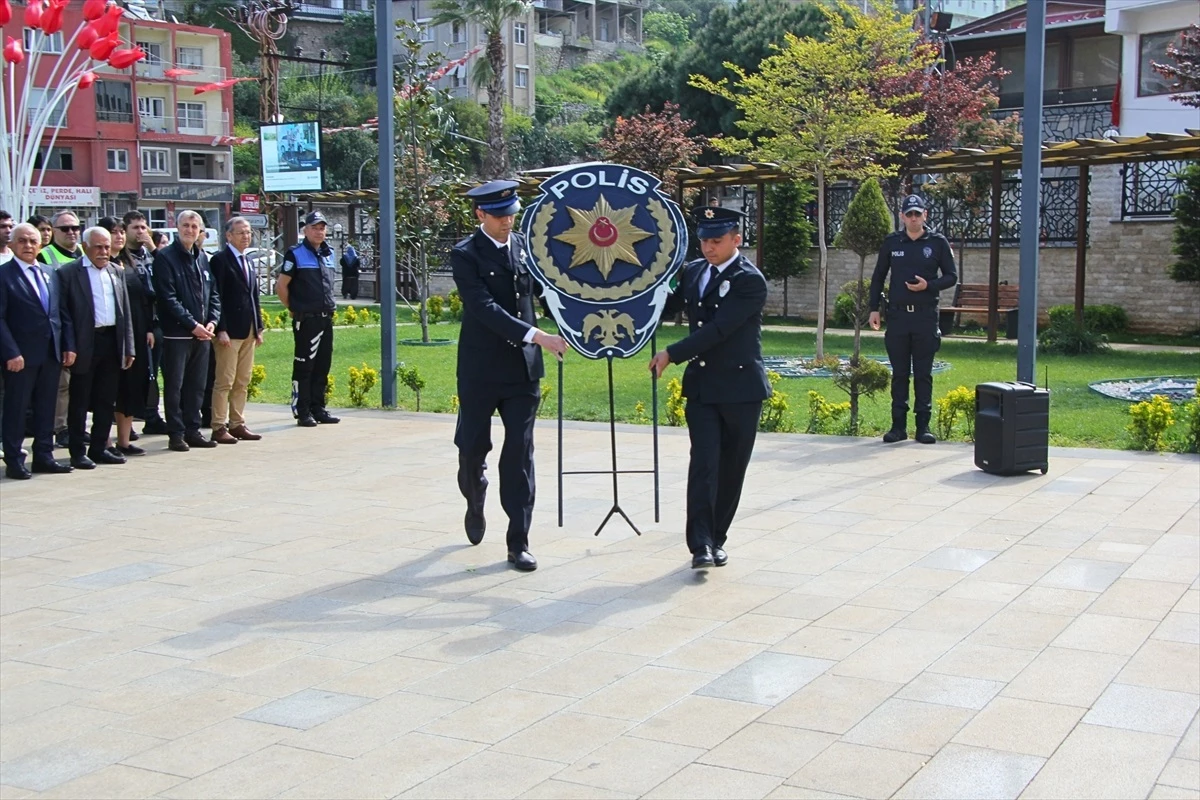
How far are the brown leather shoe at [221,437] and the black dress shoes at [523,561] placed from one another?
5392 mm

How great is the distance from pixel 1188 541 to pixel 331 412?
29.2 feet

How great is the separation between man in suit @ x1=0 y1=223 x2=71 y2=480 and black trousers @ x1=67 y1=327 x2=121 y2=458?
35cm

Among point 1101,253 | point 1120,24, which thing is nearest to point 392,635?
point 1101,253

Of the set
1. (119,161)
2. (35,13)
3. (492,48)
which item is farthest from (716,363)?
(119,161)

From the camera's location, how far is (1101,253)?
2397 cm

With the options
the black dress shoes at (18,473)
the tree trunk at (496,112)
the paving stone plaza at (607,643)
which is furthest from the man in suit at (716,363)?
the tree trunk at (496,112)

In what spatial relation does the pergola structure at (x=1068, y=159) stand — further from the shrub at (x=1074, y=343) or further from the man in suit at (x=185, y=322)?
the man in suit at (x=185, y=322)

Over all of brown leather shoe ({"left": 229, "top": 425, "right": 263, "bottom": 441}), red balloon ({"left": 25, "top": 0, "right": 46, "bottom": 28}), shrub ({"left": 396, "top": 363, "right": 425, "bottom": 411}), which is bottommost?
brown leather shoe ({"left": 229, "top": 425, "right": 263, "bottom": 441})

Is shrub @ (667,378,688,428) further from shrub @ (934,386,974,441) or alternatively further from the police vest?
the police vest

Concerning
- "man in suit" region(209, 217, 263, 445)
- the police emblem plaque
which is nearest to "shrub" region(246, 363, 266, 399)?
"man in suit" region(209, 217, 263, 445)

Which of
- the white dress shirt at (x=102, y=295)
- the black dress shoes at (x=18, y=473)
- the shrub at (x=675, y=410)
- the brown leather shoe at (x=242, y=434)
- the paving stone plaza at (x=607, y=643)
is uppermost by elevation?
the white dress shirt at (x=102, y=295)

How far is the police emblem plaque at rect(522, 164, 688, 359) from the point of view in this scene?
727cm

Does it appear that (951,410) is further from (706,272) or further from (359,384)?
(359,384)

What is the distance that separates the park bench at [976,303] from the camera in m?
23.7
